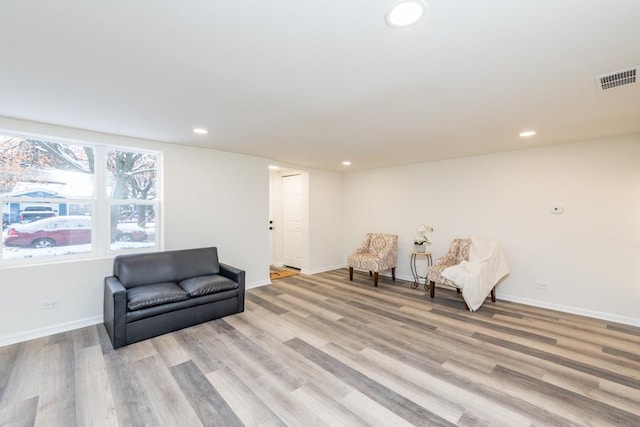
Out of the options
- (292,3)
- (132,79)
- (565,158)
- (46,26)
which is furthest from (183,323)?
(565,158)

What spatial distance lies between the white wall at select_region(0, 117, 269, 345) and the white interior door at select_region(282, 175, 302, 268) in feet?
4.31

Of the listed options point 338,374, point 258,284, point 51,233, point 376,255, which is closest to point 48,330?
point 51,233

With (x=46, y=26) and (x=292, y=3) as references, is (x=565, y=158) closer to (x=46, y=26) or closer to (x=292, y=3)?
(x=292, y=3)

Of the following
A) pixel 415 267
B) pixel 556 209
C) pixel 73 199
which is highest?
pixel 73 199

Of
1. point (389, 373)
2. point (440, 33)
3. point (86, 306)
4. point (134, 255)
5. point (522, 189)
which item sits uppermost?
point (440, 33)

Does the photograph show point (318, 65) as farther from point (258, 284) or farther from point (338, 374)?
point (258, 284)

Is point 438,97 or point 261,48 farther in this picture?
point 438,97

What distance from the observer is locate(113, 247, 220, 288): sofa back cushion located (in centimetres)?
330

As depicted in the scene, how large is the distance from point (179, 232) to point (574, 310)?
5685mm

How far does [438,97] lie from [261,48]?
153cm

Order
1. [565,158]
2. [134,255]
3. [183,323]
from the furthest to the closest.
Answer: [565,158], [134,255], [183,323]

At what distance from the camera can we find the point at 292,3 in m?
1.32

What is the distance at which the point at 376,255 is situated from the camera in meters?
→ 5.36

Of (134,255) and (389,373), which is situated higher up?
(134,255)
